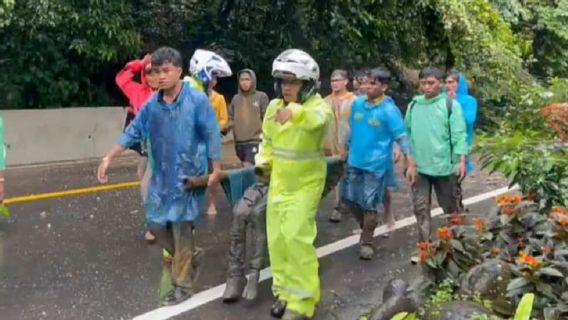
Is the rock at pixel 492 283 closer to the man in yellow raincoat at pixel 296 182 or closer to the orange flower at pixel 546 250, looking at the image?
the orange flower at pixel 546 250

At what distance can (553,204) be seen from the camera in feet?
18.2

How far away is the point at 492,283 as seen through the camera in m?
4.73

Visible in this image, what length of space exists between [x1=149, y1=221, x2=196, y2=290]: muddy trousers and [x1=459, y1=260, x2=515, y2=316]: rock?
6.31 ft

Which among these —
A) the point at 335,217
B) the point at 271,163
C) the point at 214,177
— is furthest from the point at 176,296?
the point at 335,217

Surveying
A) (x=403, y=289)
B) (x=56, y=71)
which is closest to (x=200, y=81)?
(x=403, y=289)

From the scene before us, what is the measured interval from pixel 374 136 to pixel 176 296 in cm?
245

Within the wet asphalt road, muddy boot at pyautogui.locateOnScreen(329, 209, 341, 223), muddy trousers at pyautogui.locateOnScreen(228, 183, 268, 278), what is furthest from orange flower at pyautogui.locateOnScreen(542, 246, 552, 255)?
muddy boot at pyautogui.locateOnScreen(329, 209, 341, 223)

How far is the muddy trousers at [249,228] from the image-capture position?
5.88 m

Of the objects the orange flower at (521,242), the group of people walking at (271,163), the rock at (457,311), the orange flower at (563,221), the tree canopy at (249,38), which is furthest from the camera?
the tree canopy at (249,38)

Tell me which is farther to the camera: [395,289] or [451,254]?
[451,254]

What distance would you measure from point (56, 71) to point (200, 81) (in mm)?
7567

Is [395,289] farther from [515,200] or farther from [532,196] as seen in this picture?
[532,196]

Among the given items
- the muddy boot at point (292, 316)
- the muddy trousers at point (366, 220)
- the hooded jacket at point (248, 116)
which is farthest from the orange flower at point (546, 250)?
the hooded jacket at point (248, 116)

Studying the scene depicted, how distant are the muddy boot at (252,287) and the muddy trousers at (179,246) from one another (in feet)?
1.35
